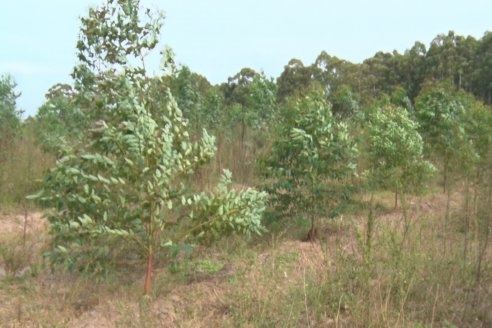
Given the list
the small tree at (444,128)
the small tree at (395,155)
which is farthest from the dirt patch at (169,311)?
the small tree at (444,128)

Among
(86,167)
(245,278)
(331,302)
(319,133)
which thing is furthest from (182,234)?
(319,133)

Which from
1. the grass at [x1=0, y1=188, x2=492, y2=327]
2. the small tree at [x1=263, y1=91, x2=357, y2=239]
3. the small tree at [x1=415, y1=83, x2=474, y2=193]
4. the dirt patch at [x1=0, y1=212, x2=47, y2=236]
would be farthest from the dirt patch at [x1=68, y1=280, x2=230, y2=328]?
the small tree at [x1=415, y1=83, x2=474, y2=193]

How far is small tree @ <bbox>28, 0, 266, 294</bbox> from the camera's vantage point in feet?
12.6

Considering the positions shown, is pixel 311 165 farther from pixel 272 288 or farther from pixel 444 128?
pixel 444 128

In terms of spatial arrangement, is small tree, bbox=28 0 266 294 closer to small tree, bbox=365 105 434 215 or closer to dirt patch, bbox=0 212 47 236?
dirt patch, bbox=0 212 47 236

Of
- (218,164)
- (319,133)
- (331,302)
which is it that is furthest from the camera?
(218,164)

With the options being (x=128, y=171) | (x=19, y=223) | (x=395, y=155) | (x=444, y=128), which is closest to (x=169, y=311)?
(x=128, y=171)

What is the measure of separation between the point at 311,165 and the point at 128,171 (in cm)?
246

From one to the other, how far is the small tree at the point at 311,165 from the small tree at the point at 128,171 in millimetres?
1569

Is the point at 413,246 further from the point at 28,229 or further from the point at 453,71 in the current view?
the point at 453,71

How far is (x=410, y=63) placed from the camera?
34344mm

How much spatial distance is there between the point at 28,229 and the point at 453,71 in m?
29.1

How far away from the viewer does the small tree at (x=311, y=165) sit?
5773 millimetres

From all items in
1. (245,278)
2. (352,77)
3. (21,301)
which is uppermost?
(352,77)
